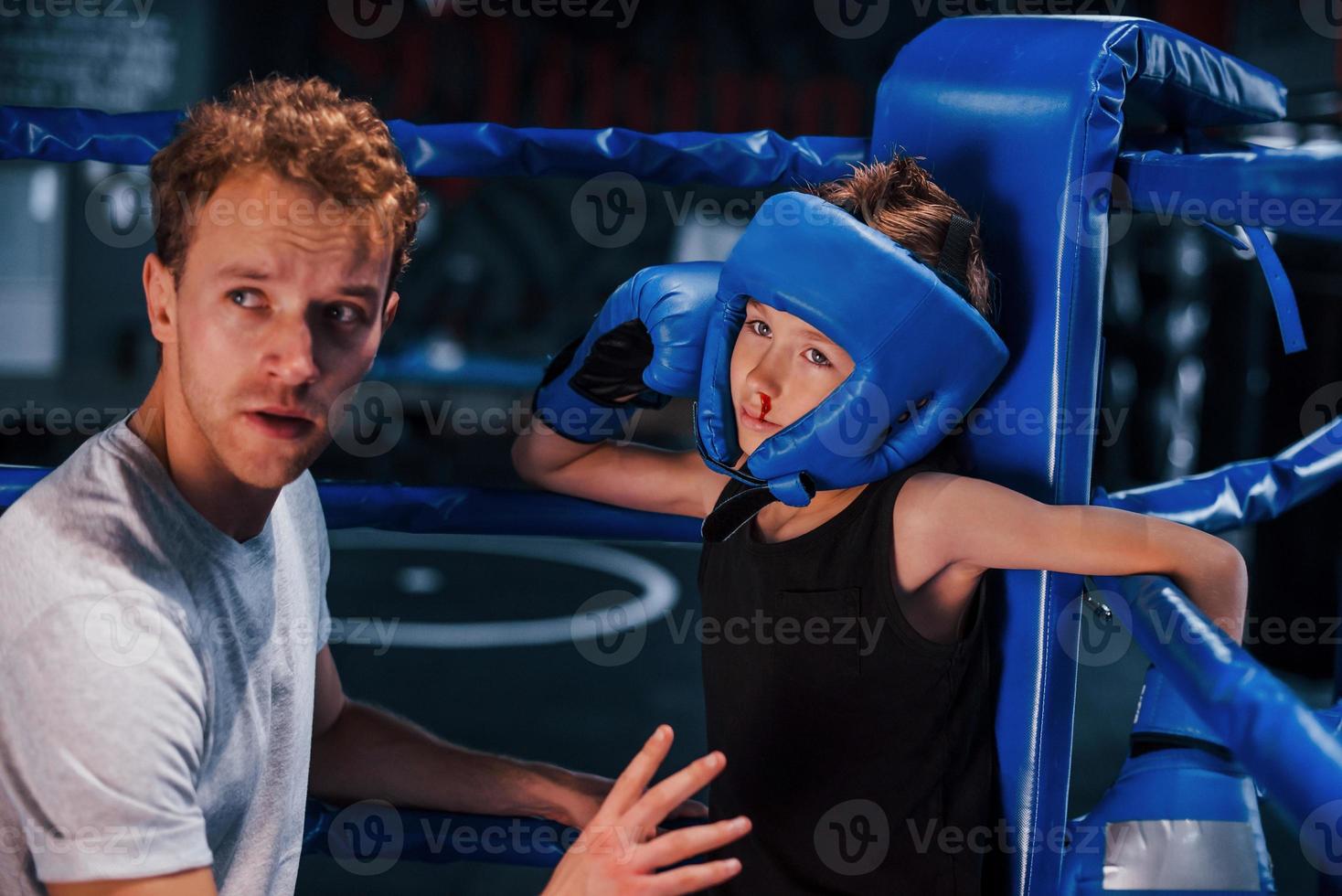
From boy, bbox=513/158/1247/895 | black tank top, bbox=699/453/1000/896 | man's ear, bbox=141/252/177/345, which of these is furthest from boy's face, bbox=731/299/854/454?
man's ear, bbox=141/252/177/345

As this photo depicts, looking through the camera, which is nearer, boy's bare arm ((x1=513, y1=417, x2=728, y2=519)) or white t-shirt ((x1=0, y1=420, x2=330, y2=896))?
white t-shirt ((x1=0, y1=420, x2=330, y2=896))

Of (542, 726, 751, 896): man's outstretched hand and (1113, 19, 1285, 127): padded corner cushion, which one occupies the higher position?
(1113, 19, 1285, 127): padded corner cushion

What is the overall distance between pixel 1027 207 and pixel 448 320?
20.4 feet

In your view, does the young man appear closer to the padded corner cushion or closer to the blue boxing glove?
the blue boxing glove

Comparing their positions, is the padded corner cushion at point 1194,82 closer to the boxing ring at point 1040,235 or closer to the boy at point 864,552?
the boxing ring at point 1040,235

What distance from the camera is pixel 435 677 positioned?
4.01 m

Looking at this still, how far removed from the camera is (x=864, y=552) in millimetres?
1218

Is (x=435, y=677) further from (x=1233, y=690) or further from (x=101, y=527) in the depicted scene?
(x=1233, y=690)

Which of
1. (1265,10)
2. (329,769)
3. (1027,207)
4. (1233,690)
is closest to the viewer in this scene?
(1233,690)

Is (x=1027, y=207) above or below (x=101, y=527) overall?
above

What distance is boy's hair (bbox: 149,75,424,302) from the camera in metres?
1.01

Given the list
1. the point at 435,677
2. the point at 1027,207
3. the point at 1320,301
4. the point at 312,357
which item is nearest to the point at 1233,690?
the point at 1027,207

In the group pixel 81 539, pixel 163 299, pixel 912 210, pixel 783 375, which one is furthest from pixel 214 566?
pixel 912 210

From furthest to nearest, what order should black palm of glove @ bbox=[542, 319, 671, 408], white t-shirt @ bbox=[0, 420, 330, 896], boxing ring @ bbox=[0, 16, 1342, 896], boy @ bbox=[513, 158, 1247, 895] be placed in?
1. black palm of glove @ bbox=[542, 319, 671, 408]
2. boy @ bbox=[513, 158, 1247, 895]
3. boxing ring @ bbox=[0, 16, 1342, 896]
4. white t-shirt @ bbox=[0, 420, 330, 896]
